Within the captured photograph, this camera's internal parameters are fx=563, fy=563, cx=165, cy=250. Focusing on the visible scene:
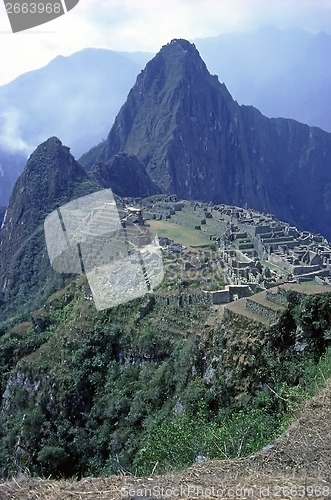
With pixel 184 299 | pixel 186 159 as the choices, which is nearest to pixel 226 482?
pixel 184 299

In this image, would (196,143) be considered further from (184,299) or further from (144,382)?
(144,382)

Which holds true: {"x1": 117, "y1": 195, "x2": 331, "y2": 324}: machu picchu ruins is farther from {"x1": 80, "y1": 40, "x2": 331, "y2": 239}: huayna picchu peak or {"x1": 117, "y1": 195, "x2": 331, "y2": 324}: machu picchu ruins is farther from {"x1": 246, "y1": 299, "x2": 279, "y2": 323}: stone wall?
{"x1": 80, "y1": 40, "x2": 331, "y2": 239}: huayna picchu peak

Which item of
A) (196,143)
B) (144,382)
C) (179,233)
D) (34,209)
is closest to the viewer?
(144,382)

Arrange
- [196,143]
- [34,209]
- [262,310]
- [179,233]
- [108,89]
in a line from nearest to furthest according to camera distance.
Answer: [262,310] < [179,233] < [34,209] < [196,143] < [108,89]

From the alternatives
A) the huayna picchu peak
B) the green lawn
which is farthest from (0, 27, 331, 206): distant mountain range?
the green lawn

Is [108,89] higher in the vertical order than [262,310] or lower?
lower

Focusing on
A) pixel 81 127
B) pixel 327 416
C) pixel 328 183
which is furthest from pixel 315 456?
pixel 81 127

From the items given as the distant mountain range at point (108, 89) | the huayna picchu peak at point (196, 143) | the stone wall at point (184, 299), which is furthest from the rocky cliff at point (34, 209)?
the distant mountain range at point (108, 89)
